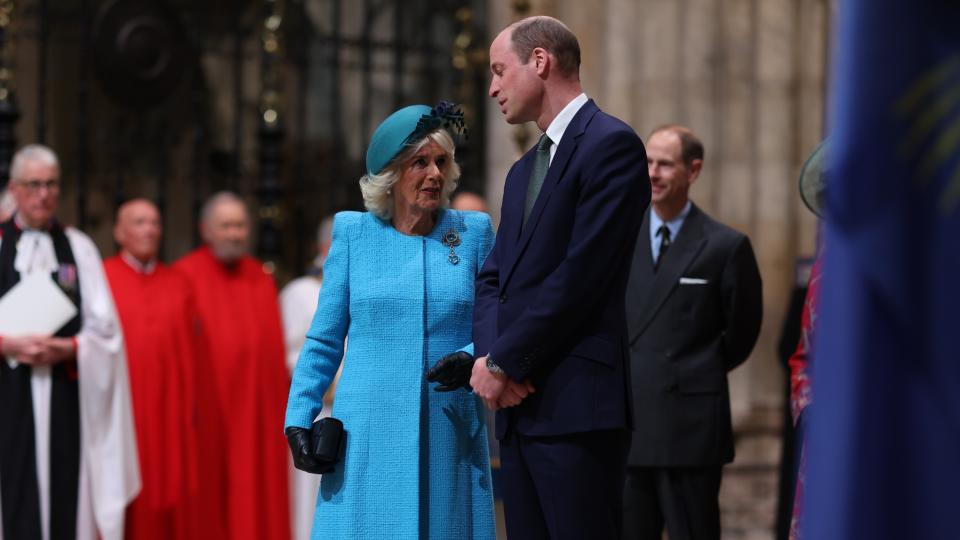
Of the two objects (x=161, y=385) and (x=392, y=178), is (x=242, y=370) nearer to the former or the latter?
(x=161, y=385)

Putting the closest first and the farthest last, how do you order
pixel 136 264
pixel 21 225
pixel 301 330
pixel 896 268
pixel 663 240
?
pixel 896 268 → pixel 663 240 → pixel 21 225 → pixel 136 264 → pixel 301 330

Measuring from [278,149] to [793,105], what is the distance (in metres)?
3.12

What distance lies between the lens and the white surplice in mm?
7223

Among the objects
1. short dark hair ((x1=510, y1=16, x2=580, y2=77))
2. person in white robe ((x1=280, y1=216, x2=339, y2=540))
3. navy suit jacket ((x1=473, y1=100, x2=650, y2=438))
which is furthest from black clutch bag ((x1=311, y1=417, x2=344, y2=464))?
person in white robe ((x1=280, y1=216, x2=339, y2=540))

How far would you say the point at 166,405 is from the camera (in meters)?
8.34

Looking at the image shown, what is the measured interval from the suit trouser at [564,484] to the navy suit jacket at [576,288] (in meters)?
0.05

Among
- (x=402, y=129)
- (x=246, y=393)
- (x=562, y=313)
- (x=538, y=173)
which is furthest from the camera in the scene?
(x=246, y=393)

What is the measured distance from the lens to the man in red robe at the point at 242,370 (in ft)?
28.4

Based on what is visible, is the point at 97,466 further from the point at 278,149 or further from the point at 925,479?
the point at 925,479

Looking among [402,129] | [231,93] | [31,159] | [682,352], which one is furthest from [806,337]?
[231,93]

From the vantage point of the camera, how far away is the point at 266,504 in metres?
8.79

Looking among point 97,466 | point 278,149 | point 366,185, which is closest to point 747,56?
point 278,149

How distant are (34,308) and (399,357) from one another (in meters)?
3.52

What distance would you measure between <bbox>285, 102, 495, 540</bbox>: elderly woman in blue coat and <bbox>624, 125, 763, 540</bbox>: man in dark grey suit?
1305 millimetres
